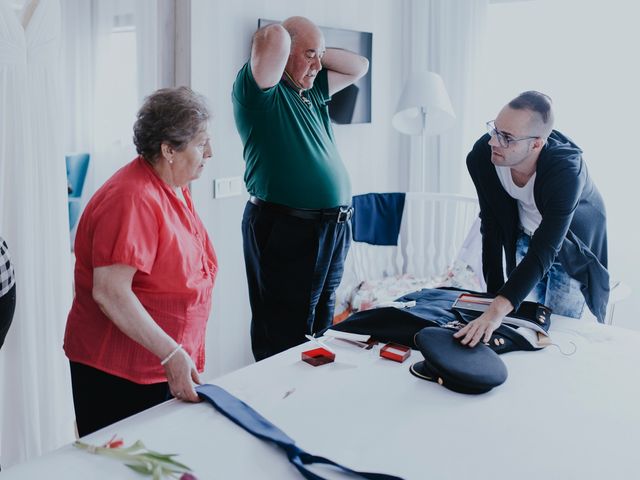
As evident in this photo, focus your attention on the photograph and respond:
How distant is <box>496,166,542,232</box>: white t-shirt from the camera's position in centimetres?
198

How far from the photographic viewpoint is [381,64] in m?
3.71

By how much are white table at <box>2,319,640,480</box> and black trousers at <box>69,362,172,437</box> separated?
25 cm

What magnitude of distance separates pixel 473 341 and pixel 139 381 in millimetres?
800

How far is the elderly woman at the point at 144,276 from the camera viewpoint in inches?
52.6

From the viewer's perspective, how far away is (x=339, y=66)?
8.09 feet

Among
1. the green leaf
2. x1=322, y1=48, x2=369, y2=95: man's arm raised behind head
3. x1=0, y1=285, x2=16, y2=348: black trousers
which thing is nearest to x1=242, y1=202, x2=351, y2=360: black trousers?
x1=322, y1=48, x2=369, y2=95: man's arm raised behind head

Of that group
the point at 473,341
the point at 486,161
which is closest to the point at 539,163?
the point at 486,161

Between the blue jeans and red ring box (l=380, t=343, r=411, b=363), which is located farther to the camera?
the blue jeans

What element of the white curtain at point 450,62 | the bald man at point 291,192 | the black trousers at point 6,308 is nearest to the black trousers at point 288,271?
the bald man at point 291,192

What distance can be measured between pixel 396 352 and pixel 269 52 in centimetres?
102

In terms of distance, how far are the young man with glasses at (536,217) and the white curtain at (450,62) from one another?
4.95 ft

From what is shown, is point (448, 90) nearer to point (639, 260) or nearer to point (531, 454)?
point (639, 260)

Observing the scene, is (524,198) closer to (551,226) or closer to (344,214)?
(551,226)

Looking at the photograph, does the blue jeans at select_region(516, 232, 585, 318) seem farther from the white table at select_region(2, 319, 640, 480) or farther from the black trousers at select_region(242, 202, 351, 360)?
the black trousers at select_region(242, 202, 351, 360)
